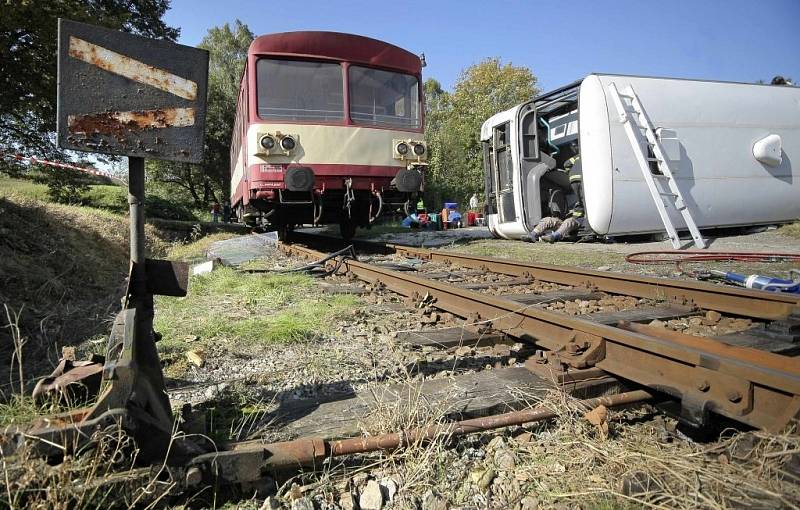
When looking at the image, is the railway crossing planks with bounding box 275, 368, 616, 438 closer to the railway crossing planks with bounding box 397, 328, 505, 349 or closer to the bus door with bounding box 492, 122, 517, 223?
the railway crossing planks with bounding box 397, 328, 505, 349

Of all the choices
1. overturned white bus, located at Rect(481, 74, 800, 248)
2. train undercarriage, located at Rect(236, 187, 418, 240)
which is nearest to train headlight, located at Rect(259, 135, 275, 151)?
train undercarriage, located at Rect(236, 187, 418, 240)

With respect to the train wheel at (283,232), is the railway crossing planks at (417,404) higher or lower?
lower

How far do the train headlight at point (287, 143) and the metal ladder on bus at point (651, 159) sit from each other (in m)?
5.38

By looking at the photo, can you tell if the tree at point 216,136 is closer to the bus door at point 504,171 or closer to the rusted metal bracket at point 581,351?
the bus door at point 504,171

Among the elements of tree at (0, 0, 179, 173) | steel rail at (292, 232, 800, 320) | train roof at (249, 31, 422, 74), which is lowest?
steel rail at (292, 232, 800, 320)

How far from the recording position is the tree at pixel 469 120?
30875 mm

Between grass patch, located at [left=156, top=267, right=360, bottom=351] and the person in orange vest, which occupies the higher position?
the person in orange vest

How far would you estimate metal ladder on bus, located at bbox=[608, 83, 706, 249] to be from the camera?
296 inches

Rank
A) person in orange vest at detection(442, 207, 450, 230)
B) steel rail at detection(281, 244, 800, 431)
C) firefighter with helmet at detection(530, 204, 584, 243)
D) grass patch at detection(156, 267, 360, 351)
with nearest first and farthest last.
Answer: steel rail at detection(281, 244, 800, 431), grass patch at detection(156, 267, 360, 351), firefighter with helmet at detection(530, 204, 584, 243), person in orange vest at detection(442, 207, 450, 230)

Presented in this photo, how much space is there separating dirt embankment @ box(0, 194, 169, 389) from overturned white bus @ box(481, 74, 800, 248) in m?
7.21

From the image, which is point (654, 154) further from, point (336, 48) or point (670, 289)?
point (336, 48)

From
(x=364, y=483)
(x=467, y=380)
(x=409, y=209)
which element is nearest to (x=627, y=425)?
(x=467, y=380)

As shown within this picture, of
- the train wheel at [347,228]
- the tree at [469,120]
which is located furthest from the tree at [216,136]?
the train wheel at [347,228]

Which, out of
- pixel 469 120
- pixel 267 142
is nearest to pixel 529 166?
pixel 267 142
